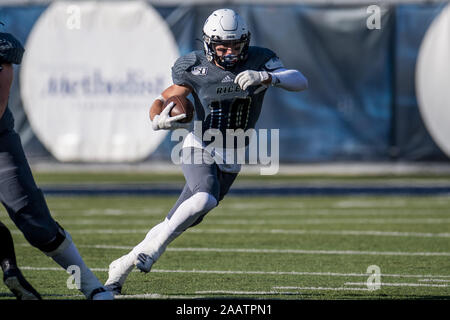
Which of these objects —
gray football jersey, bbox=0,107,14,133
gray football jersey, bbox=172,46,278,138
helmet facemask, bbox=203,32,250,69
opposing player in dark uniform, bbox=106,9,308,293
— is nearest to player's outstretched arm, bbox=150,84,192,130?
opposing player in dark uniform, bbox=106,9,308,293

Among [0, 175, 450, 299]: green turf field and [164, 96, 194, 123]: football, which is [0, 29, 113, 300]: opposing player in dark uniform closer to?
[0, 175, 450, 299]: green turf field

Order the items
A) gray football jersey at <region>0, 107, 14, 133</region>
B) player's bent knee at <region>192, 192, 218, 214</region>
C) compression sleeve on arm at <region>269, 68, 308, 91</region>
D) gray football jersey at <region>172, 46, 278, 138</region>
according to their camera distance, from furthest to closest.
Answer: gray football jersey at <region>172, 46, 278, 138</region> → compression sleeve on arm at <region>269, 68, 308, 91</region> → player's bent knee at <region>192, 192, 218, 214</region> → gray football jersey at <region>0, 107, 14, 133</region>

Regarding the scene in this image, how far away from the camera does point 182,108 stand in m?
5.15

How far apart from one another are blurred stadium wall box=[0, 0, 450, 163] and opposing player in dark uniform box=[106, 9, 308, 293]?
8251 millimetres

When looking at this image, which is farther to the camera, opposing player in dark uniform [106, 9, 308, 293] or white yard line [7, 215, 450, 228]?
white yard line [7, 215, 450, 228]

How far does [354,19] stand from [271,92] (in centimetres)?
168

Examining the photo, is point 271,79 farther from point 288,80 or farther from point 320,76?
point 320,76

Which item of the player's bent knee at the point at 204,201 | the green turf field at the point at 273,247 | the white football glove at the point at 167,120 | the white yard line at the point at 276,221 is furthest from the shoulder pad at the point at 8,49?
the white yard line at the point at 276,221

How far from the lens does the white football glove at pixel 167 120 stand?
509 cm

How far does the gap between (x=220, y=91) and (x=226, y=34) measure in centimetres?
35

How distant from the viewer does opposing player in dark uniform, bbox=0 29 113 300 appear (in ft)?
15.3

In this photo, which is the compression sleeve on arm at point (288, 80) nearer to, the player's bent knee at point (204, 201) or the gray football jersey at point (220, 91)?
the gray football jersey at point (220, 91)

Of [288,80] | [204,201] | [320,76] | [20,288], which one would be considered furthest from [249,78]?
[320,76]
